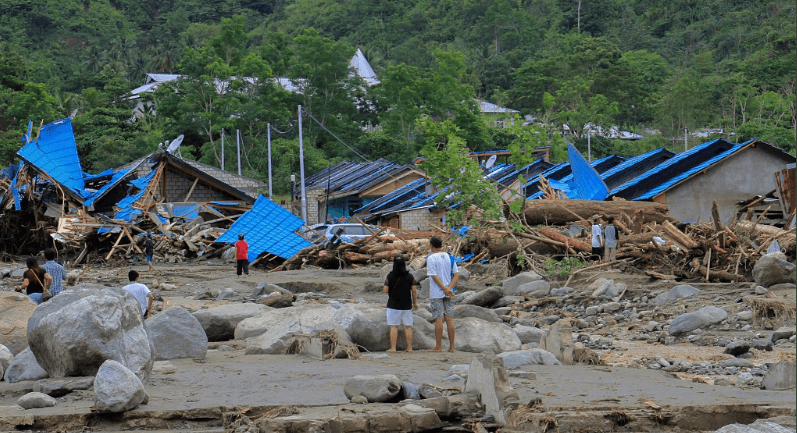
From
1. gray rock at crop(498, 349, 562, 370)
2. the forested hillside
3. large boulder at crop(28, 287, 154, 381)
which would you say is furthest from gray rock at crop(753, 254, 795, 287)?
the forested hillside

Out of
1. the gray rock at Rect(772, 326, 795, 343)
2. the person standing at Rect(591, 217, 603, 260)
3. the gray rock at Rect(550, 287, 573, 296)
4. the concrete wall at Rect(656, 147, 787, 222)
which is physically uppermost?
the concrete wall at Rect(656, 147, 787, 222)

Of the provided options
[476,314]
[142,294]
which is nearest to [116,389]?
[142,294]

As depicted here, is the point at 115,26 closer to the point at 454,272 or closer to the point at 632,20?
the point at 632,20

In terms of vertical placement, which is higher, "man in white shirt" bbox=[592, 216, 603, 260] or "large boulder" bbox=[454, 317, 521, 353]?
"man in white shirt" bbox=[592, 216, 603, 260]

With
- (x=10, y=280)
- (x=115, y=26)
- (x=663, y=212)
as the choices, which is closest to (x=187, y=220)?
(x=10, y=280)

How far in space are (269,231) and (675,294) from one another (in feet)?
53.0

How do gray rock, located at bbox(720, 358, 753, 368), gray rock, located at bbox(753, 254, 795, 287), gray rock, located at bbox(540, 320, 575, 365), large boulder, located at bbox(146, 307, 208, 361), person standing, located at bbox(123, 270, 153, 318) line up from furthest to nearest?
1. gray rock, located at bbox(753, 254, 795, 287)
2. person standing, located at bbox(123, 270, 153, 318)
3. gray rock, located at bbox(540, 320, 575, 365)
4. large boulder, located at bbox(146, 307, 208, 361)
5. gray rock, located at bbox(720, 358, 753, 368)

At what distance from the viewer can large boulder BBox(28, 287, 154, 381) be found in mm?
9109

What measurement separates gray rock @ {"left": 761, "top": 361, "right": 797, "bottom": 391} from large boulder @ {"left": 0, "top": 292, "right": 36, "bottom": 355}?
806cm

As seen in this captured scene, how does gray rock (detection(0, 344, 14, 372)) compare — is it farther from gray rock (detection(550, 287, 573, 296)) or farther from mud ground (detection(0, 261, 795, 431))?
gray rock (detection(550, 287, 573, 296))

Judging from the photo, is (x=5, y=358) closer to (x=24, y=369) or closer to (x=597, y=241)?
(x=24, y=369)

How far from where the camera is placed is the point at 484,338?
40.2 feet

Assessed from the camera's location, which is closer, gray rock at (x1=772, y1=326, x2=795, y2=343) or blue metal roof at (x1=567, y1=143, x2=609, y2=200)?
gray rock at (x1=772, y1=326, x2=795, y2=343)

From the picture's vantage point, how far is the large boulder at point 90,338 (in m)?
9.11
